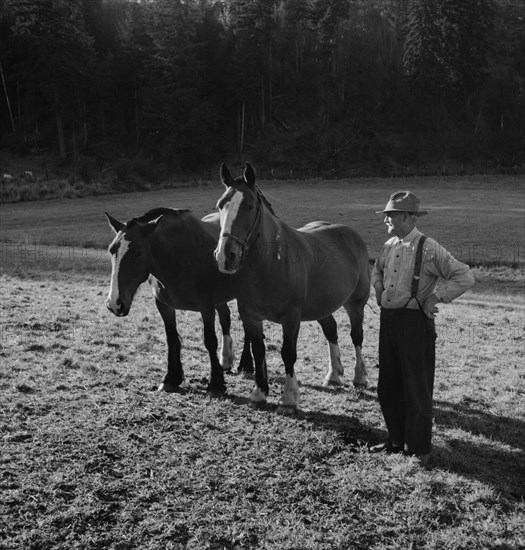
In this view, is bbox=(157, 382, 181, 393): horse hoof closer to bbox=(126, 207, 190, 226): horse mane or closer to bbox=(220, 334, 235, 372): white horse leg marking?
bbox=(220, 334, 235, 372): white horse leg marking

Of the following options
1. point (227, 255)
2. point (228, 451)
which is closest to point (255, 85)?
point (227, 255)

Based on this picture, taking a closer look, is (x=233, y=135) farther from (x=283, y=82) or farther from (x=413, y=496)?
(x=413, y=496)

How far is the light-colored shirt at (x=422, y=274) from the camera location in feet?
17.7

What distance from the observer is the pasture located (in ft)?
14.5

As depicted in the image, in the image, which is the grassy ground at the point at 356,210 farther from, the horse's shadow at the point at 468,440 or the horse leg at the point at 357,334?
the horse's shadow at the point at 468,440

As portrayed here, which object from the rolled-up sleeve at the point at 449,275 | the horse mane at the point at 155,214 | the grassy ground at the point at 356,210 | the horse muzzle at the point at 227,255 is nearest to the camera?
the rolled-up sleeve at the point at 449,275

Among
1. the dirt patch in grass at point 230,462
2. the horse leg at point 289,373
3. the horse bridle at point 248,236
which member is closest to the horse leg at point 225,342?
the dirt patch in grass at point 230,462

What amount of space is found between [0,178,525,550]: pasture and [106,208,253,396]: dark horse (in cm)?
57

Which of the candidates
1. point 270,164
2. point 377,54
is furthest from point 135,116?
point 377,54

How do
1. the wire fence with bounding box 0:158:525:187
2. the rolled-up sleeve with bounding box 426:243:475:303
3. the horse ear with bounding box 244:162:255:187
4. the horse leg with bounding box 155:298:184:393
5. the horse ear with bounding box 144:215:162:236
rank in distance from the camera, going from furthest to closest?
the wire fence with bounding box 0:158:525:187 → the horse leg with bounding box 155:298:184:393 → the horse ear with bounding box 144:215:162:236 → the horse ear with bounding box 244:162:255:187 → the rolled-up sleeve with bounding box 426:243:475:303

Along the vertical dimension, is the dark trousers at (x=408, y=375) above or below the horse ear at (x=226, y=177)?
below

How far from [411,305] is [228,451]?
2267 mm

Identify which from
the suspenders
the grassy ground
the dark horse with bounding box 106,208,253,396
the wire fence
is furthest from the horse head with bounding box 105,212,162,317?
the wire fence

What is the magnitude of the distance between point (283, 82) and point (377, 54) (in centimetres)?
1667
